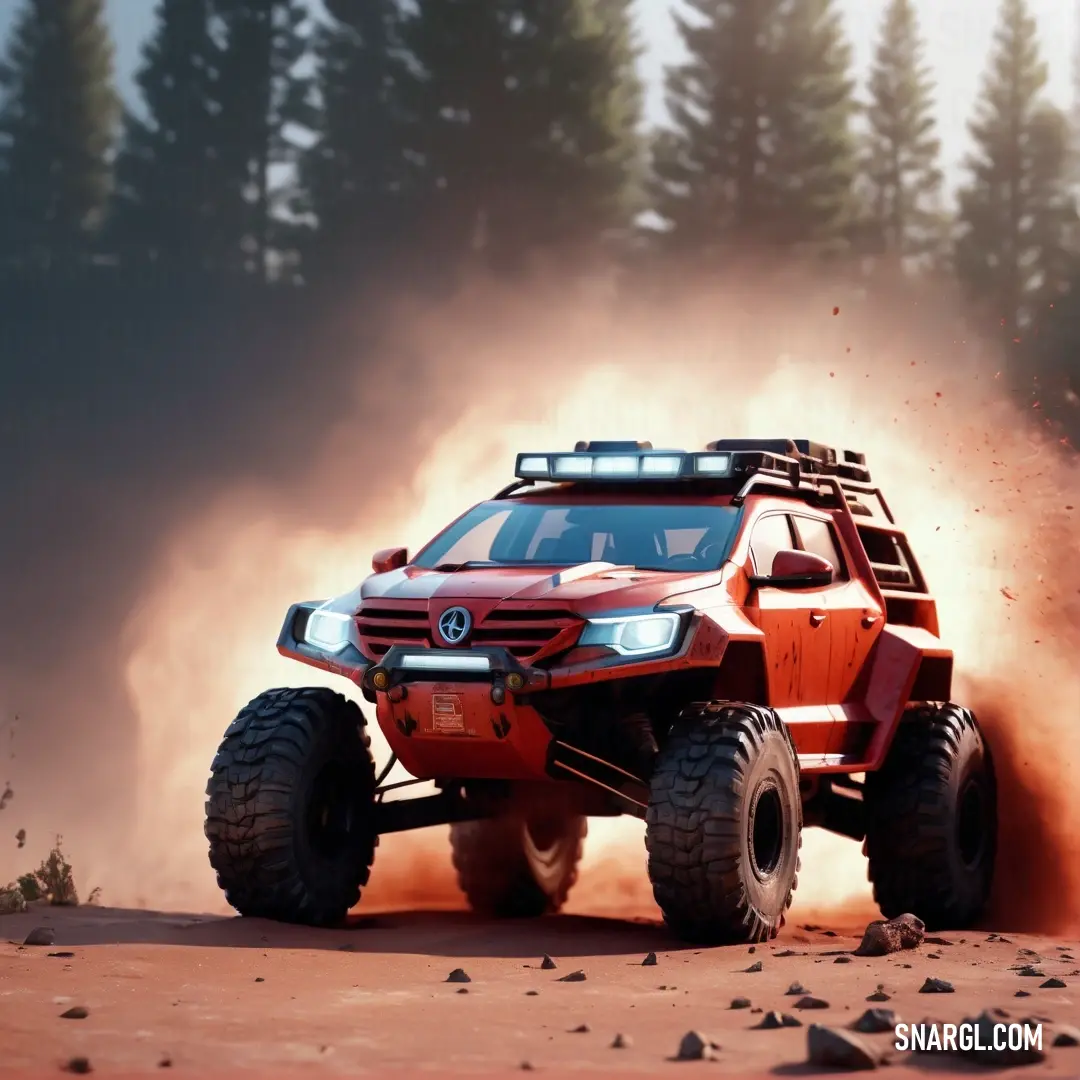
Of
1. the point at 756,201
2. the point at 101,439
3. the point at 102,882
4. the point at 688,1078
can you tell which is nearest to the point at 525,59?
the point at 756,201

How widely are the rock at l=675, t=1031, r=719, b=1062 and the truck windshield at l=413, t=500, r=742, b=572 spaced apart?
4.01m

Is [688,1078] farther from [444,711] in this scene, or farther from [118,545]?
[118,545]

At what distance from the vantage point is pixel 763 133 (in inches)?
1467

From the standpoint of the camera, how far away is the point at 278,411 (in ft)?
124

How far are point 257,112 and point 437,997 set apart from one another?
34954 mm

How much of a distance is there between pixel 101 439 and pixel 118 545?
3.85 metres

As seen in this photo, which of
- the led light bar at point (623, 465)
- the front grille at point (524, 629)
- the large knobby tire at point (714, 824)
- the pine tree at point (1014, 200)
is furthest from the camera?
the pine tree at point (1014, 200)

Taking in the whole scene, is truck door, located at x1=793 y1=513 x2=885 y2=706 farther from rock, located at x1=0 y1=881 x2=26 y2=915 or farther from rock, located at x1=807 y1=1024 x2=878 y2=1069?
rock, located at x1=807 y1=1024 x2=878 y2=1069

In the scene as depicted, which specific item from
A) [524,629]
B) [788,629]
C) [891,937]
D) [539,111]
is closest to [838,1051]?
[891,937]

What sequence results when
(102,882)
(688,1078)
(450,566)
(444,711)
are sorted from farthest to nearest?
1. (102,882)
2. (450,566)
3. (444,711)
4. (688,1078)

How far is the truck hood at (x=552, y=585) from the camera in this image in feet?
30.1

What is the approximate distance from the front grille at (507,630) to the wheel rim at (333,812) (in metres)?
0.80

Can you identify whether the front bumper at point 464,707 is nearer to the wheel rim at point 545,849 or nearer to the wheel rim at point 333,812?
the wheel rim at point 333,812

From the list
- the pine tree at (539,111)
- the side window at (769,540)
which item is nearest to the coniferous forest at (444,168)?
the pine tree at (539,111)
